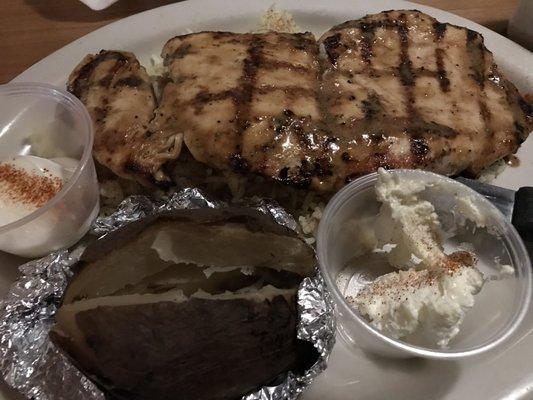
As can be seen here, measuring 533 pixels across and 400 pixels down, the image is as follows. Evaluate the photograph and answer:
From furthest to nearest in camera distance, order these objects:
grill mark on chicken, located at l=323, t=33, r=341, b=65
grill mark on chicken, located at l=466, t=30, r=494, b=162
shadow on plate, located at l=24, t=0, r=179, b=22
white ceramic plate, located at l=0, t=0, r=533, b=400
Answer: shadow on plate, located at l=24, t=0, r=179, b=22, grill mark on chicken, located at l=323, t=33, r=341, b=65, grill mark on chicken, located at l=466, t=30, r=494, b=162, white ceramic plate, located at l=0, t=0, r=533, b=400

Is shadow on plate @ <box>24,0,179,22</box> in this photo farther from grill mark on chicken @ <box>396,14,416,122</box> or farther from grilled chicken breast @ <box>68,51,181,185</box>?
grill mark on chicken @ <box>396,14,416,122</box>

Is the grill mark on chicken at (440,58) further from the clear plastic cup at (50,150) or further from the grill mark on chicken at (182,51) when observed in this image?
the clear plastic cup at (50,150)

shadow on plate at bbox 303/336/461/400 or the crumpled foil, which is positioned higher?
the crumpled foil

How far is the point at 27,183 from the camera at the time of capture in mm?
1516

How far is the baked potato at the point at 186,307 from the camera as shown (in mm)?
1128

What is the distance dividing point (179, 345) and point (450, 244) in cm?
87

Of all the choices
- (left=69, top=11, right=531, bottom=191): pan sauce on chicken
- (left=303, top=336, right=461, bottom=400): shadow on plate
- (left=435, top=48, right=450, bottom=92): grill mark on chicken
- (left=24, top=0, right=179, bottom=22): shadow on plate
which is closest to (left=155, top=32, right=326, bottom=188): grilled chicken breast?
(left=69, top=11, right=531, bottom=191): pan sauce on chicken

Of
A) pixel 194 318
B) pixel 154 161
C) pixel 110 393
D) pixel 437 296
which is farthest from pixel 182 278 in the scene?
pixel 437 296

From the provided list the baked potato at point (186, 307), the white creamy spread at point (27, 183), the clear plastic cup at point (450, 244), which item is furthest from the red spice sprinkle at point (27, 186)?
the clear plastic cup at point (450, 244)

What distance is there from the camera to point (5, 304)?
4.56 ft

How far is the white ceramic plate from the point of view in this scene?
1.42 m

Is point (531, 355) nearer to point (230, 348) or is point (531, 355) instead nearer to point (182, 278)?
point (230, 348)

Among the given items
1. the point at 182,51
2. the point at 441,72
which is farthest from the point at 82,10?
the point at 441,72

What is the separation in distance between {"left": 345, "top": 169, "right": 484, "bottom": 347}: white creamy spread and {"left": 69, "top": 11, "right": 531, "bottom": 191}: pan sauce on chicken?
0.45ft
